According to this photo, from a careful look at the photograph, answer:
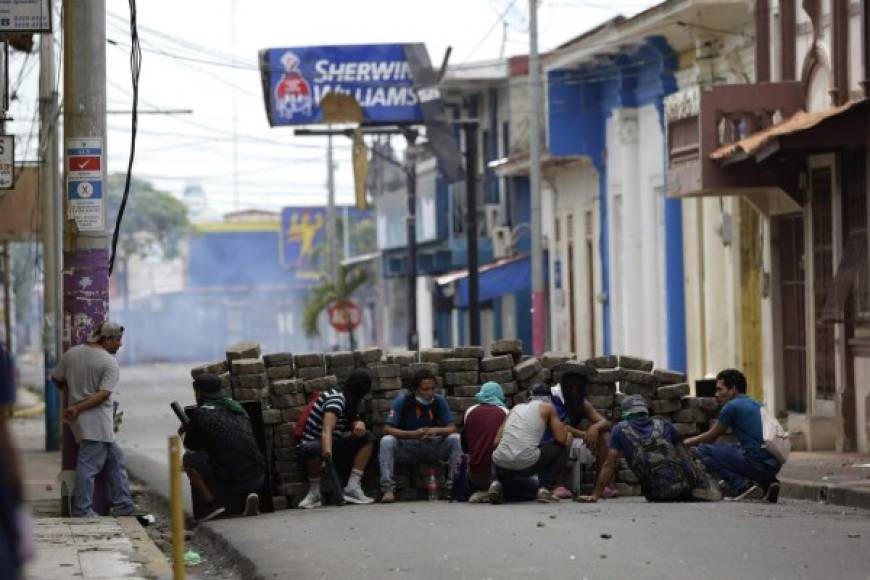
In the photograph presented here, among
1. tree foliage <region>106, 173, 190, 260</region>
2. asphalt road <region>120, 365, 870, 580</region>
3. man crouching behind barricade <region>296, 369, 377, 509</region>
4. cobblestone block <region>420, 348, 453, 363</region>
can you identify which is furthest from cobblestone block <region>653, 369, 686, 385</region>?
tree foliage <region>106, 173, 190, 260</region>

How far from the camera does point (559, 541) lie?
13047 millimetres

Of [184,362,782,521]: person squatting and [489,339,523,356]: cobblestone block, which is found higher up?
[489,339,523,356]: cobblestone block

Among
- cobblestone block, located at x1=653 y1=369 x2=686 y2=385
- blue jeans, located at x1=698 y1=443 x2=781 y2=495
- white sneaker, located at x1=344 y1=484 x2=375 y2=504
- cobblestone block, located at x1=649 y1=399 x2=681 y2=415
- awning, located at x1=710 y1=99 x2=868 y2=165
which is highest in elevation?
awning, located at x1=710 y1=99 x2=868 y2=165

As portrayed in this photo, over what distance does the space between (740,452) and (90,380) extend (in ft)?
18.4

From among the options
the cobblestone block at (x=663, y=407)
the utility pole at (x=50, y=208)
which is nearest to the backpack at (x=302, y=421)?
the cobblestone block at (x=663, y=407)

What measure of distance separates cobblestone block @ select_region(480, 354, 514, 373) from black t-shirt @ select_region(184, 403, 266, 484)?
2776mm

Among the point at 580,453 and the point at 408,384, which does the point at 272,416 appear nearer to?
the point at 408,384

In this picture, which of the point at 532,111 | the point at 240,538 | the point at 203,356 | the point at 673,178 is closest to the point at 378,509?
the point at 240,538

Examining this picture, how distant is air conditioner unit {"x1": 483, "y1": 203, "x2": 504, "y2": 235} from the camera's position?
50.1m

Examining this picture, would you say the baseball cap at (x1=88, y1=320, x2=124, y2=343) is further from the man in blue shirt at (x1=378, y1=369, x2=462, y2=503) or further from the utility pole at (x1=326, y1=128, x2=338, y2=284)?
the utility pole at (x1=326, y1=128, x2=338, y2=284)

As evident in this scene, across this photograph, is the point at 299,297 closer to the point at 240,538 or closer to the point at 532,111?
the point at 532,111

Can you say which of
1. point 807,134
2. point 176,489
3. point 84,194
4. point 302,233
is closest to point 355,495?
point 84,194

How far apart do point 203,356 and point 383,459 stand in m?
79.6

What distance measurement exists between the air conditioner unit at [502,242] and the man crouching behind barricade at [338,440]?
30.5 m
